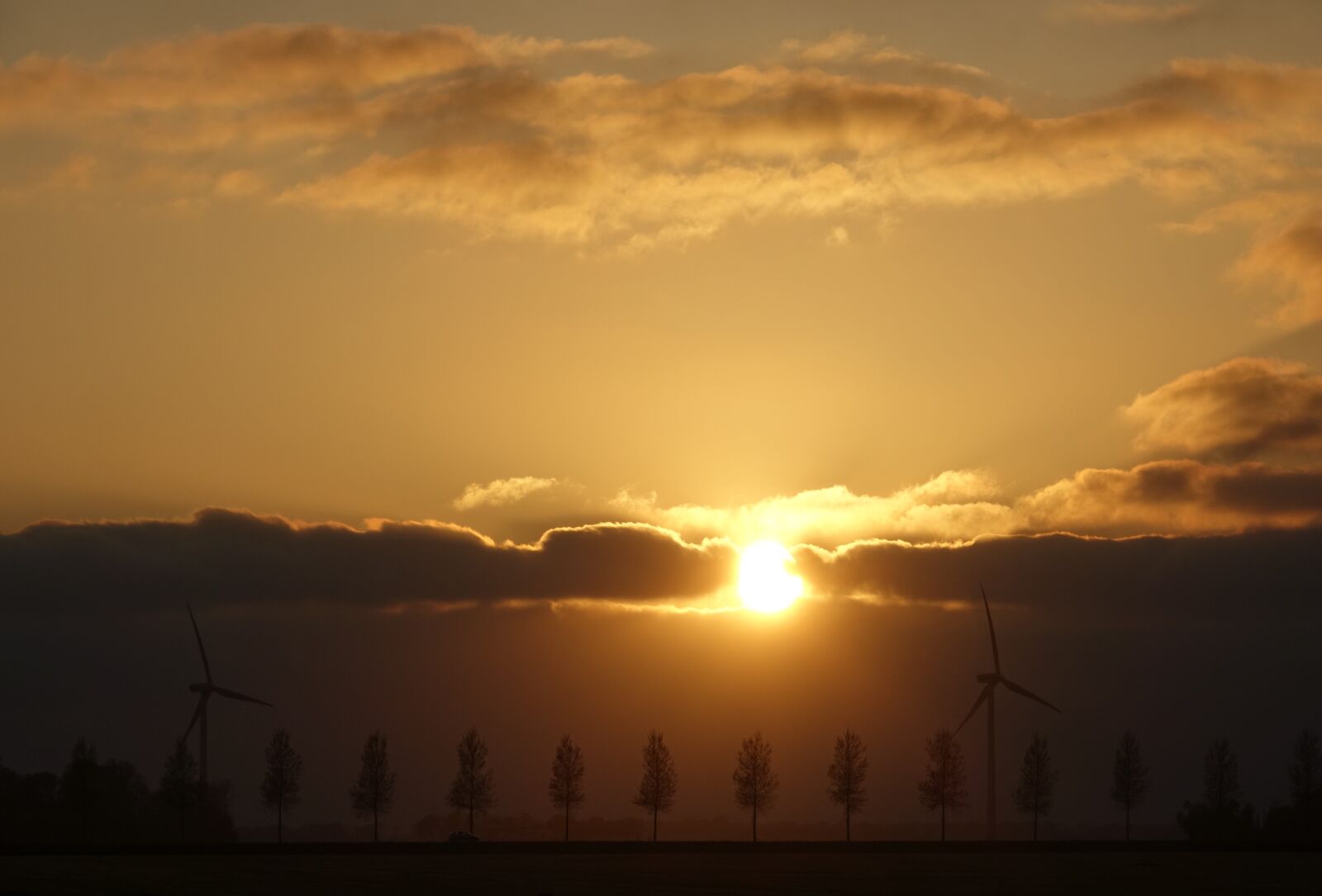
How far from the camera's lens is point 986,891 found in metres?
115

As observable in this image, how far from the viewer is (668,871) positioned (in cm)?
14188

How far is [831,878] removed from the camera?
130 metres

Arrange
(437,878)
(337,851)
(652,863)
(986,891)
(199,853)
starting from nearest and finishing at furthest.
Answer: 1. (986,891)
2. (437,878)
3. (652,863)
4. (199,853)
5. (337,851)

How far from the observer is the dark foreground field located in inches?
4624

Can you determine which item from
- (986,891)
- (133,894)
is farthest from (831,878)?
(133,894)

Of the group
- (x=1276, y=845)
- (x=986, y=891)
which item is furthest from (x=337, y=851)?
(x=1276, y=845)

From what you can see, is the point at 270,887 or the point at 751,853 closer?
the point at 270,887

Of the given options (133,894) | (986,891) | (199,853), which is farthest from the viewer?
(199,853)

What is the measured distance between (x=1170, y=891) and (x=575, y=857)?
70.0 metres

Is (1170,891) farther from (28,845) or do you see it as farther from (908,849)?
(28,845)

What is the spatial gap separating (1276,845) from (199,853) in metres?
122

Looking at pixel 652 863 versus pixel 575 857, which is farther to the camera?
pixel 575 857

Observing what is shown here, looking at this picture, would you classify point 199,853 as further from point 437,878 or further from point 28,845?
point 437,878

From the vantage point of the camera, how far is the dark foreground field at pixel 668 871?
385ft
